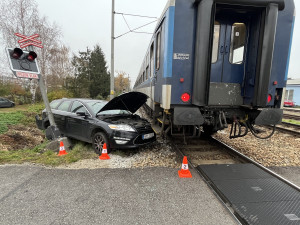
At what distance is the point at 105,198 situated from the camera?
2.93m

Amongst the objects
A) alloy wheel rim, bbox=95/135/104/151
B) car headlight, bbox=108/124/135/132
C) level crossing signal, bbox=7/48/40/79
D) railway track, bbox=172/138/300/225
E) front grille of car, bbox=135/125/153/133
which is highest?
level crossing signal, bbox=7/48/40/79

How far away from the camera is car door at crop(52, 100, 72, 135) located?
5.91 m

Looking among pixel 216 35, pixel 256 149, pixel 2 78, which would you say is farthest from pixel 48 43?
pixel 256 149

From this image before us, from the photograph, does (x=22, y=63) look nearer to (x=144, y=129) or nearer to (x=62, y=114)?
(x=62, y=114)

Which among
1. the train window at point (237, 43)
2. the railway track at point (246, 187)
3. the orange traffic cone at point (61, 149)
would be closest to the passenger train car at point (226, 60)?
the train window at point (237, 43)

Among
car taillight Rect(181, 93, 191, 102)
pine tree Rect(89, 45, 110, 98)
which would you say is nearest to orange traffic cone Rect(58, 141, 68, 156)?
car taillight Rect(181, 93, 191, 102)

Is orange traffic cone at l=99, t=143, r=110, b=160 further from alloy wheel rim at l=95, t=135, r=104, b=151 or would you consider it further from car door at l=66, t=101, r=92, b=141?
car door at l=66, t=101, r=92, b=141

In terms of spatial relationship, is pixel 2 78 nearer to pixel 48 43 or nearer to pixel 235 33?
pixel 48 43

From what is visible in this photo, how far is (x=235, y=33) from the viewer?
4.14 m

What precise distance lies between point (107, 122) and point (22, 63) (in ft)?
9.17

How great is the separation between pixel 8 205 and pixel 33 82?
673 inches

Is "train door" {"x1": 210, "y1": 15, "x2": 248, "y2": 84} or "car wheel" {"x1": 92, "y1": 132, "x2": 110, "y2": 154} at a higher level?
"train door" {"x1": 210, "y1": 15, "x2": 248, "y2": 84}

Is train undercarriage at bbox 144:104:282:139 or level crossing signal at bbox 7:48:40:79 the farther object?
level crossing signal at bbox 7:48:40:79

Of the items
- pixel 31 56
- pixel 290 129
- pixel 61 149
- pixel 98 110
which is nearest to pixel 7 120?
pixel 31 56
